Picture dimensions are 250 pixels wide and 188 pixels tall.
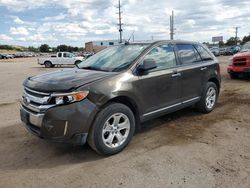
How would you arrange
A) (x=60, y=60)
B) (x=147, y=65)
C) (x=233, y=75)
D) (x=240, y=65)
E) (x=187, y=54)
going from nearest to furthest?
(x=147, y=65)
(x=187, y=54)
(x=240, y=65)
(x=233, y=75)
(x=60, y=60)

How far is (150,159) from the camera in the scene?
4.14 m

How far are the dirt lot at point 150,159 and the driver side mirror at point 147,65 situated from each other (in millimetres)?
1248

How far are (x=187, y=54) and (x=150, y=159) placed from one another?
271 centimetres

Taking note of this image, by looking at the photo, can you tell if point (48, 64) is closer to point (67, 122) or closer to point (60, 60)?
point (60, 60)

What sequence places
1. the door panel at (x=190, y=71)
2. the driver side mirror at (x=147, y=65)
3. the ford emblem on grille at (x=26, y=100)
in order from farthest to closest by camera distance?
the door panel at (x=190, y=71), the driver side mirror at (x=147, y=65), the ford emblem on grille at (x=26, y=100)

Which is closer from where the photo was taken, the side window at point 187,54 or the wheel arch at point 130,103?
the wheel arch at point 130,103

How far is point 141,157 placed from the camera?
4219 millimetres

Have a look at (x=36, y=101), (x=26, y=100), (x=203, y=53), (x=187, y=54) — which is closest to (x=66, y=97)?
(x=36, y=101)

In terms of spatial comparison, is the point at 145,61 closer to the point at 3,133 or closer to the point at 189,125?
the point at 189,125

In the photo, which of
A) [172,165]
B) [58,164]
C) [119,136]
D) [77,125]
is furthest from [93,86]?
[172,165]

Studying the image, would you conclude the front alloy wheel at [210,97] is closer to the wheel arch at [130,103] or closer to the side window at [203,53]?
the side window at [203,53]

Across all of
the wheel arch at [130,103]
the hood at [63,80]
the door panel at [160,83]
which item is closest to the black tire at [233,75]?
the door panel at [160,83]

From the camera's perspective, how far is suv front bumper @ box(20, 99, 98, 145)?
387 cm

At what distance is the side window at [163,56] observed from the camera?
509 centimetres
